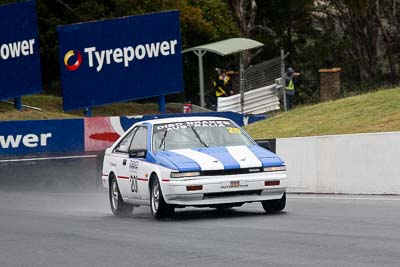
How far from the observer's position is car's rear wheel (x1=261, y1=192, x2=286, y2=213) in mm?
14461

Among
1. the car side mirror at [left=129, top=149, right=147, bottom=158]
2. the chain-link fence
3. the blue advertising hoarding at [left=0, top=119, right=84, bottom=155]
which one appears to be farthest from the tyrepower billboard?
the car side mirror at [left=129, top=149, right=147, bottom=158]

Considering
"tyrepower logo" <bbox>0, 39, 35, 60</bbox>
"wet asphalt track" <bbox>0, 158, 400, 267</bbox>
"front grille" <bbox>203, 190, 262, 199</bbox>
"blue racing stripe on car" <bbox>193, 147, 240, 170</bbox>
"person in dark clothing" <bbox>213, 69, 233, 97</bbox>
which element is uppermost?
"tyrepower logo" <bbox>0, 39, 35, 60</bbox>

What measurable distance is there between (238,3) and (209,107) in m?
8.43

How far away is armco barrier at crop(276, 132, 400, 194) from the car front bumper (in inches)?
155

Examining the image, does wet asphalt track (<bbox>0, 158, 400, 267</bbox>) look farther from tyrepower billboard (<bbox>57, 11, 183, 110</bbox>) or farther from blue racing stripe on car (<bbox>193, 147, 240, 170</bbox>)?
tyrepower billboard (<bbox>57, 11, 183, 110</bbox>)

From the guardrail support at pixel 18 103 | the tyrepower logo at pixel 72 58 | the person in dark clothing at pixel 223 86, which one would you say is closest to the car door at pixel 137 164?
the tyrepower logo at pixel 72 58

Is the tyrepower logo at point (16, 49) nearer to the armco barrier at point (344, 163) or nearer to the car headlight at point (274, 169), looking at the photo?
the armco barrier at point (344, 163)

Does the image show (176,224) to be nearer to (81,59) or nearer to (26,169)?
(26,169)

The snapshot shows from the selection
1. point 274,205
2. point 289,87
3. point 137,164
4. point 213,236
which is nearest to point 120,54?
point 289,87

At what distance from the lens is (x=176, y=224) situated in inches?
533

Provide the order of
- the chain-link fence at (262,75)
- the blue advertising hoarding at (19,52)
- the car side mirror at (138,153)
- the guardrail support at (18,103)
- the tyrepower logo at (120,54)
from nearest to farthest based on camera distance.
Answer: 1. the car side mirror at (138,153)
2. the blue advertising hoarding at (19,52)
3. the tyrepower logo at (120,54)
4. the guardrail support at (18,103)
5. the chain-link fence at (262,75)

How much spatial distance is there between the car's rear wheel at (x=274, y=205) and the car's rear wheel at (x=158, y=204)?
1.24m

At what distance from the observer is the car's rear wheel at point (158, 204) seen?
1407 cm

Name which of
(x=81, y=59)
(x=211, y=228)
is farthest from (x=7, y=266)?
(x=81, y=59)
